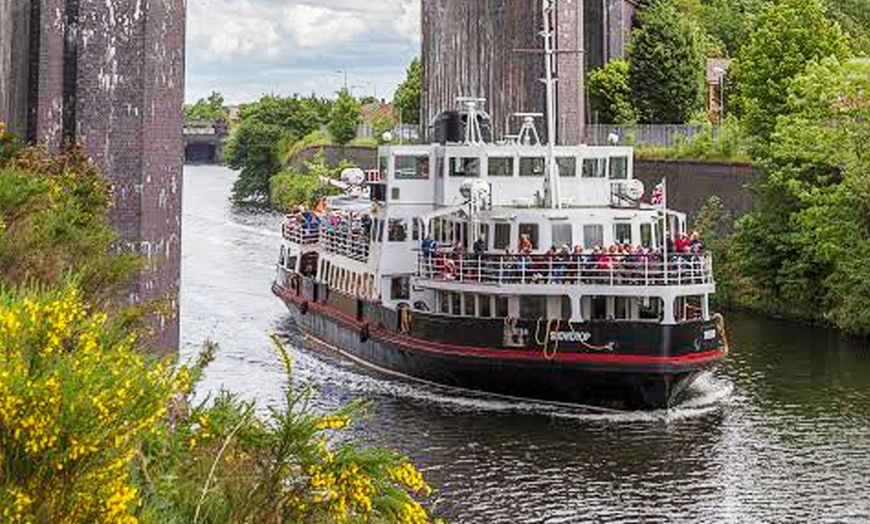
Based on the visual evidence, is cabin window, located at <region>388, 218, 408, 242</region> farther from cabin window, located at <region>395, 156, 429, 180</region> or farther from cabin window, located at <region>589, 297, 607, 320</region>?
cabin window, located at <region>589, 297, 607, 320</region>

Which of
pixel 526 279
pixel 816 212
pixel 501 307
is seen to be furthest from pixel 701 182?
pixel 526 279

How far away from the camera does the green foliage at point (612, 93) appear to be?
183 feet

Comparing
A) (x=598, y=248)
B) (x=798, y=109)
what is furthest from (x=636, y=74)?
(x=598, y=248)

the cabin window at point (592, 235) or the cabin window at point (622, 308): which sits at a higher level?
the cabin window at point (592, 235)

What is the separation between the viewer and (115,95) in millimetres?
16312

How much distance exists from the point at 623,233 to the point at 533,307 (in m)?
2.24

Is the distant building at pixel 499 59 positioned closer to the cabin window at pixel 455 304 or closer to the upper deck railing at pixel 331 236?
the upper deck railing at pixel 331 236

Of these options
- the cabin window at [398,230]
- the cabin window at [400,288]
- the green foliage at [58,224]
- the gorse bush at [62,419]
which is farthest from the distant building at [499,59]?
the gorse bush at [62,419]

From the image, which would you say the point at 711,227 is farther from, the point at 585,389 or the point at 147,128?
the point at 147,128

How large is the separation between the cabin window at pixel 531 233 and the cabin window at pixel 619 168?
347 cm

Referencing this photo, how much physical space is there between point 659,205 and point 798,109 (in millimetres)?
13162

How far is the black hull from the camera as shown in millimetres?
25125

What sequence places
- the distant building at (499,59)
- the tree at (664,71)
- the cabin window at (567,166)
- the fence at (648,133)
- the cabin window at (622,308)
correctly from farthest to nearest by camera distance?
1. the tree at (664,71)
2. the fence at (648,133)
3. the distant building at (499,59)
4. the cabin window at (567,166)
5. the cabin window at (622,308)

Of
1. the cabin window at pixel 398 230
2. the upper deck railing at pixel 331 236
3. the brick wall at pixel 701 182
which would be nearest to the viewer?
the cabin window at pixel 398 230
